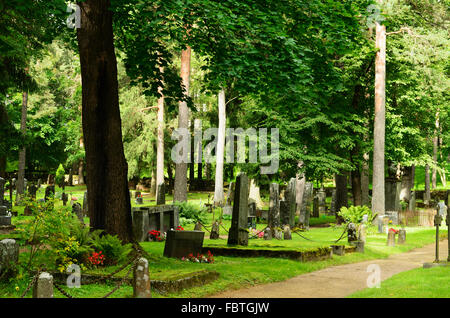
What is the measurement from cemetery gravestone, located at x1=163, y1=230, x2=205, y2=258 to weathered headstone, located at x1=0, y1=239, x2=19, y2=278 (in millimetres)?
4200

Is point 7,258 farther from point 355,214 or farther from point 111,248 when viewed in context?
point 355,214

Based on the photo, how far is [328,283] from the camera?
11.5 m

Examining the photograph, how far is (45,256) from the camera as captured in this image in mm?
10617

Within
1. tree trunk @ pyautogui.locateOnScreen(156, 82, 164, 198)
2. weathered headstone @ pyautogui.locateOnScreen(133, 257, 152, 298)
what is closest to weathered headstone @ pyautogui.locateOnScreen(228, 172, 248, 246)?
weathered headstone @ pyautogui.locateOnScreen(133, 257, 152, 298)

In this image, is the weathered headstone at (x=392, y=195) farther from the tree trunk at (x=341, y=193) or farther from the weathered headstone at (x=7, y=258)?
the weathered headstone at (x=7, y=258)

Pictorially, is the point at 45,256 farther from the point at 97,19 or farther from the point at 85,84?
the point at 97,19

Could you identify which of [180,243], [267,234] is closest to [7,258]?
[180,243]

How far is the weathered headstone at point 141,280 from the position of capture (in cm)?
771

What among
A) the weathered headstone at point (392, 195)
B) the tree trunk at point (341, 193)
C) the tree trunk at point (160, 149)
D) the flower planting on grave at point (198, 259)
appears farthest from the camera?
the tree trunk at point (160, 149)

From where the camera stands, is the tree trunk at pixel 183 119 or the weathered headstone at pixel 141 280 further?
the tree trunk at pixel 183 119

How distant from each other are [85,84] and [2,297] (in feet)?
17.0

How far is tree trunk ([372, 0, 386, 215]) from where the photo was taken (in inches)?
1019

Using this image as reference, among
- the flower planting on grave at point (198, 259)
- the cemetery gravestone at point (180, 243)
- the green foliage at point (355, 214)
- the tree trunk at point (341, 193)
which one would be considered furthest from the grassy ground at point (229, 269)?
the tree trunk at point (341, 193)

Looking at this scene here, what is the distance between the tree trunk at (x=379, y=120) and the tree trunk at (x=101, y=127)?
16996mm
